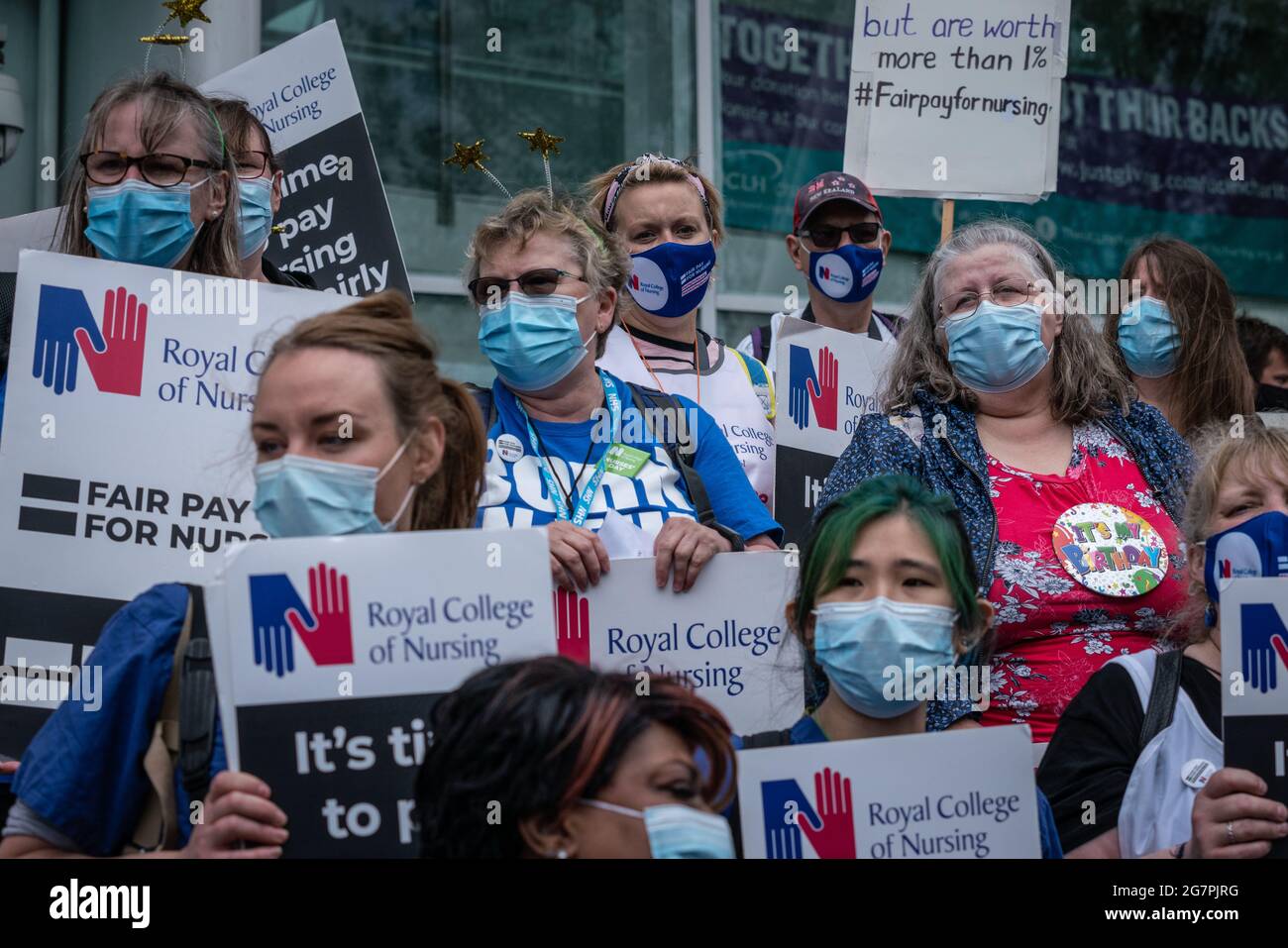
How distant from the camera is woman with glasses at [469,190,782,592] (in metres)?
4.04

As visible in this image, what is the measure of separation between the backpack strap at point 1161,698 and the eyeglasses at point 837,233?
94.7 inches

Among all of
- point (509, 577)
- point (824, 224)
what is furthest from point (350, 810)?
point (824, 224)

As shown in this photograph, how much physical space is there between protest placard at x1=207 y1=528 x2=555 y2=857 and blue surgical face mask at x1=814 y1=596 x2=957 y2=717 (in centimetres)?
71

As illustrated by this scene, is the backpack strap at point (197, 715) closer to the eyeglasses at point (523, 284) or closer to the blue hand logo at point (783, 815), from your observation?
the blue hand logo at point (783, 815)

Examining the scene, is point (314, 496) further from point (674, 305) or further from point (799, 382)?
point (674, 305)

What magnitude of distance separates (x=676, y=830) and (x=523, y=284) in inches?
84.1

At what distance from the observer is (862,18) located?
569 cm

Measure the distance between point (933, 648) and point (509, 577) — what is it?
0.94 m

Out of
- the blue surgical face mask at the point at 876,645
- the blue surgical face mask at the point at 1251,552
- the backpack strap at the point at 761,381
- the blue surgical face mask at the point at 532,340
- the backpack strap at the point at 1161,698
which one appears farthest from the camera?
the backpack strap at the point at 761,381

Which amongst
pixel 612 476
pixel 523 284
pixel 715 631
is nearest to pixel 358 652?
pixel 715 631

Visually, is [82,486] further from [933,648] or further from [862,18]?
[862,18]

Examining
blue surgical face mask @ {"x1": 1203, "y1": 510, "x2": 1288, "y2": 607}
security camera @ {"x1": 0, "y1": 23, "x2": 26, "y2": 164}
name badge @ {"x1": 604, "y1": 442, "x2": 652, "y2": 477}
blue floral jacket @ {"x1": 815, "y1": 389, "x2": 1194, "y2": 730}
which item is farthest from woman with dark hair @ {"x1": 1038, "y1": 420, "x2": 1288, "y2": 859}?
security camera @ {"x1": 0, "y1": 23, "x2": 26, "y2": 164}

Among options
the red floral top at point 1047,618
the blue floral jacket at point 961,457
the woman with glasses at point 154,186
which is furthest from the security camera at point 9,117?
the red floral top at point 1047,618

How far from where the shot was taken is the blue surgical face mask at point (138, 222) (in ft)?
13.1
